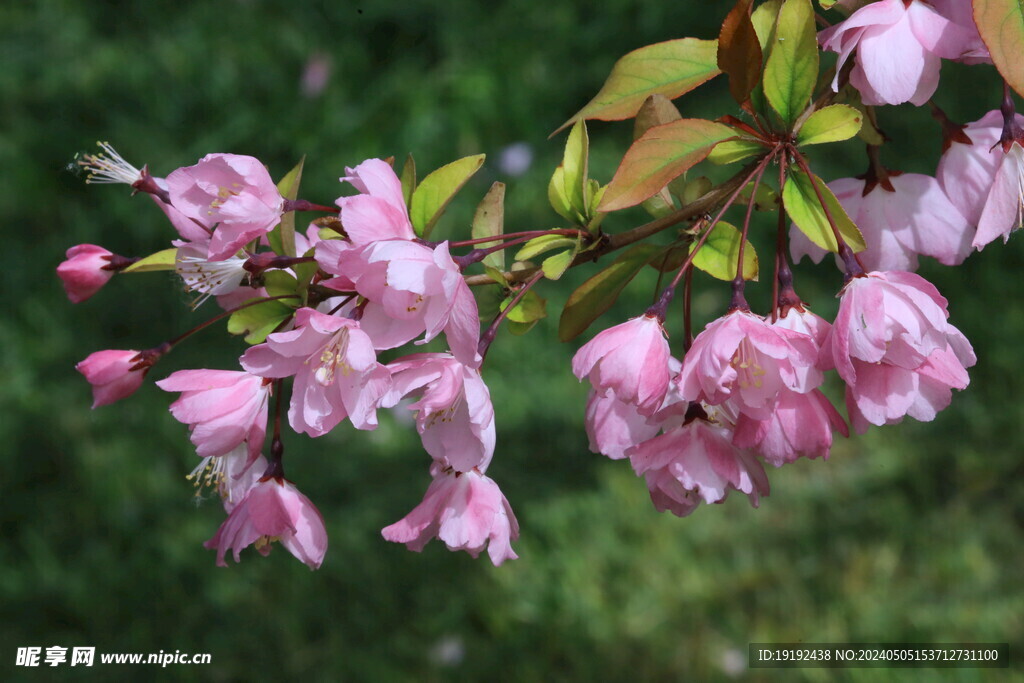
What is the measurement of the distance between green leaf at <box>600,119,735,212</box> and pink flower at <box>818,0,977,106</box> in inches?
5.0

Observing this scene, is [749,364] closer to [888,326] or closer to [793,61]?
[888,326]

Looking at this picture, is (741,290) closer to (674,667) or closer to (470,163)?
(470,163)

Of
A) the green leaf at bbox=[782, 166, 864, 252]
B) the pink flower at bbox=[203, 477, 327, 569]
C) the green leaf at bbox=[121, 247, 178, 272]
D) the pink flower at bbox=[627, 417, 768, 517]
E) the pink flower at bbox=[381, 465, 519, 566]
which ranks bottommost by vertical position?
the pink flower at bbox=[203, 477, 327, 569]

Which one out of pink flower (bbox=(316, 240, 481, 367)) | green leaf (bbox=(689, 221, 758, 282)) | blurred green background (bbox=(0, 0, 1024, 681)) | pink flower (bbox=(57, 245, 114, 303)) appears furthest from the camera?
blurred green background (bbox=(0, 0, 1024, 681))

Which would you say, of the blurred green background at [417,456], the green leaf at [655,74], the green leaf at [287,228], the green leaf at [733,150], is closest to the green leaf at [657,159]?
the green leaf at [733,150]

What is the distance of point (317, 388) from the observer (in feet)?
2.51

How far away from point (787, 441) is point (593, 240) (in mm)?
229

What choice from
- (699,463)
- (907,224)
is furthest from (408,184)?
(907,224)

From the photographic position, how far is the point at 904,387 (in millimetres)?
738

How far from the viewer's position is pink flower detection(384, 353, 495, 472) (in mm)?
736

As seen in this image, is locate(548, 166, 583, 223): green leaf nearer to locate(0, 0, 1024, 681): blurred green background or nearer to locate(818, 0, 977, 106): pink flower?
locate(818, 0, 977, 106): pink flower

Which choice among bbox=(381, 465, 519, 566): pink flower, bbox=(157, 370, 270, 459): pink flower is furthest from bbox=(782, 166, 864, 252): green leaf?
bbox=(157, 370, 270, 459): pink flower

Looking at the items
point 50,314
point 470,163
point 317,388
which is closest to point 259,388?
point 317,388

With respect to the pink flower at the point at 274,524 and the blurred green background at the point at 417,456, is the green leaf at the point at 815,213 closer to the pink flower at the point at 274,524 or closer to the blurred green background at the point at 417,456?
the pink flower at the point at 274,524
